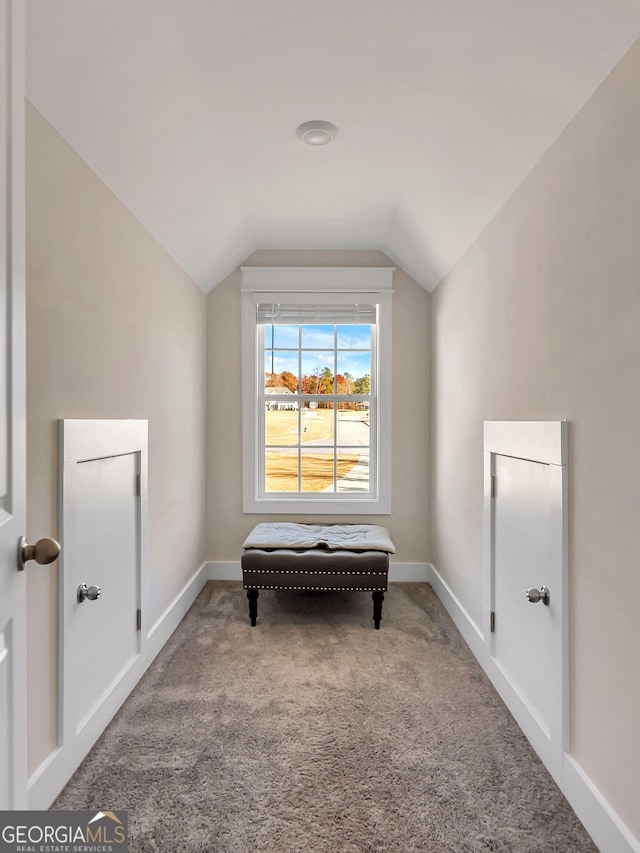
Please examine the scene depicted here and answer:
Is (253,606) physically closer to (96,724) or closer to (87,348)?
(96,724)

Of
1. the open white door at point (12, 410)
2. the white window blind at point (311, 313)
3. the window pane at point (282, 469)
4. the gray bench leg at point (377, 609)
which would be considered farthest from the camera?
the window pane at point (282, 469)

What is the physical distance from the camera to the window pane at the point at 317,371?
13.4 ft

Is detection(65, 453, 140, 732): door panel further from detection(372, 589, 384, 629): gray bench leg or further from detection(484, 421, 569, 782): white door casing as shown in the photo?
detection(484, 421, 569, 782): white door casing

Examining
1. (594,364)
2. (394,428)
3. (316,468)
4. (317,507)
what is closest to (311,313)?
(394,428)

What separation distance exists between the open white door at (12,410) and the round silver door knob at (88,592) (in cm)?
92

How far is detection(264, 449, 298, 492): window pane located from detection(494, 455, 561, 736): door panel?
1975 mm

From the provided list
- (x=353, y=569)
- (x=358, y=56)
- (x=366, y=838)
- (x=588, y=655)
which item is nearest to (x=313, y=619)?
(x=353, y=569)

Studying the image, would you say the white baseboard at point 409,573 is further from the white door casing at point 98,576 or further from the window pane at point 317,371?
the white door casing at point 98,576

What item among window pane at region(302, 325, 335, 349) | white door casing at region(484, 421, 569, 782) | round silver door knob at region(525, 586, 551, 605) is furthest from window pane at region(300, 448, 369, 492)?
round silver door knob at region(525, 586, 551, 605)

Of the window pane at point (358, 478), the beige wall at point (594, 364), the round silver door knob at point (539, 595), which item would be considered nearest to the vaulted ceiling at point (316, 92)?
the beige wall at point (594, 364)

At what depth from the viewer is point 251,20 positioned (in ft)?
5.23

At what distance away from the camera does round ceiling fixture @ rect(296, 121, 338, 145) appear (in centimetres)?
222

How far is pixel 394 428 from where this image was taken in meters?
3.96

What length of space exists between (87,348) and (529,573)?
6.24 feet
